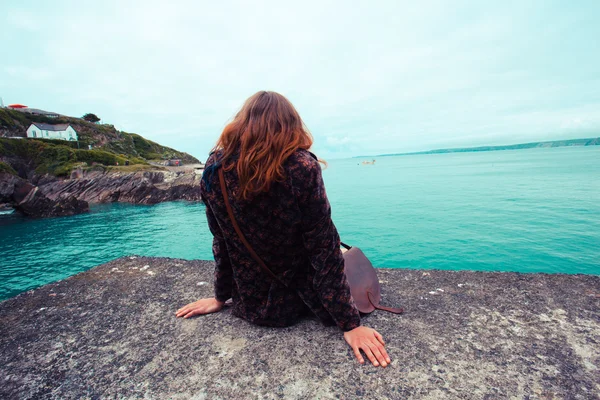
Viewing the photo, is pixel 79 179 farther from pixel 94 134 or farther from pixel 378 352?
pixel 378 352

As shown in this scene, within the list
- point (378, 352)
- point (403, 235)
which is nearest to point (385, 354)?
point (378, 352)

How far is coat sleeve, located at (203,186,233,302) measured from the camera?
7.77 ft

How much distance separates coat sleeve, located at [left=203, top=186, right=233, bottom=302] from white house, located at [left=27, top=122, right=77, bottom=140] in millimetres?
76995

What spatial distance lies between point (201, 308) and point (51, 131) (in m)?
80.3

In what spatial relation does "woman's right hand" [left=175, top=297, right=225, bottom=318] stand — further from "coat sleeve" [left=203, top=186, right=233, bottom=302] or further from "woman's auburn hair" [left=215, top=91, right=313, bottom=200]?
"woman's auburn hair" [left=215, top=91, right=313, bottom=200]

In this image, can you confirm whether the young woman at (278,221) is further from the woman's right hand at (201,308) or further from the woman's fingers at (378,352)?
the woman's right hand at (201,308)

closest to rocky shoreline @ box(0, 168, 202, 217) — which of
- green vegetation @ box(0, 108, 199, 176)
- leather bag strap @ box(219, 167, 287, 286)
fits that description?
green vegetation @ box(0, 108, 199, 176)

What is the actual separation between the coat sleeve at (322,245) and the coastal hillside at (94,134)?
64.3 meters

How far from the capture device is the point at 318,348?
7.41ft

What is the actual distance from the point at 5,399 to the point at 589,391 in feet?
12.3

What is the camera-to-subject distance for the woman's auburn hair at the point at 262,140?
187 cm

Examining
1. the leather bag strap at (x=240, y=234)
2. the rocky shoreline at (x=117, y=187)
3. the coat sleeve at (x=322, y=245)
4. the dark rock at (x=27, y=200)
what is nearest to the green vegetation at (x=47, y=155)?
the rocky shoreline at (x=117, y=187)

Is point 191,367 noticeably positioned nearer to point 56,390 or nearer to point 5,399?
point 56,390

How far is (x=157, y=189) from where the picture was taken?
39781 mm
